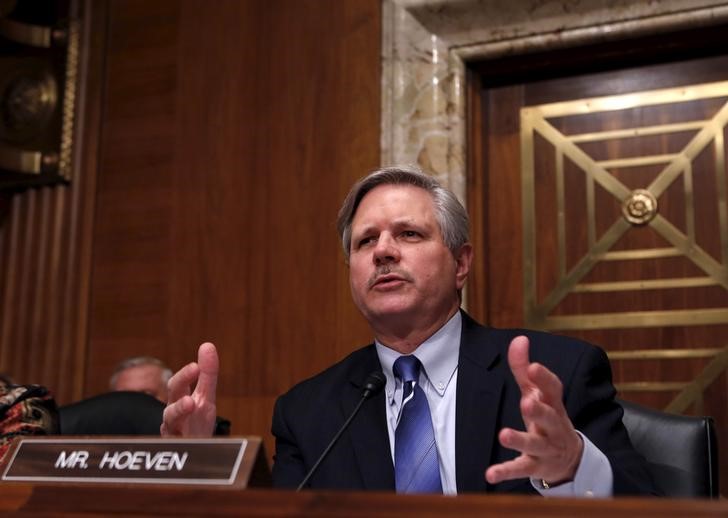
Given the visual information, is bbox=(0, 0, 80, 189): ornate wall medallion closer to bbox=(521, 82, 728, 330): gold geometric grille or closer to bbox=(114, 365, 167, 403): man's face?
bbox=(114, 365, 167, 403): man's face

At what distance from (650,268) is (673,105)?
0.60 meters

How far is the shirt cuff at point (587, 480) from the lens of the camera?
133cm

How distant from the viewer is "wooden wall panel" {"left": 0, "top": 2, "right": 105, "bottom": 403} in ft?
12.9

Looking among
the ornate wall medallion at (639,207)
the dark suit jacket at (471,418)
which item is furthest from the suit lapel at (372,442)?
the ornate wall medallion at (639,207)

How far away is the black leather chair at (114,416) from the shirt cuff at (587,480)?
1.50 meters

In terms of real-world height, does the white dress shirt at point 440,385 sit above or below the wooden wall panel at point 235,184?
below

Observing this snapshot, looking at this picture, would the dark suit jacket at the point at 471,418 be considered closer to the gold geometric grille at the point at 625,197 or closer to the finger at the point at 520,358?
the finger at the point at 520,358

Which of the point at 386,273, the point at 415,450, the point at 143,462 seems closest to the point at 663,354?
the point at 386,273

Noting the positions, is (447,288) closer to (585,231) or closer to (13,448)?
(13,448)

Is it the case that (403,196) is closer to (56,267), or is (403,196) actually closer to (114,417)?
(114,417)

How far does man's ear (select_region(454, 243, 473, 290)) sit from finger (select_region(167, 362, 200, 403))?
785 mm

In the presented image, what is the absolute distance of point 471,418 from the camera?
5.87 ft

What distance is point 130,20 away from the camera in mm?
4105

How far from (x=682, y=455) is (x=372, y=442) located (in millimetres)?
602
